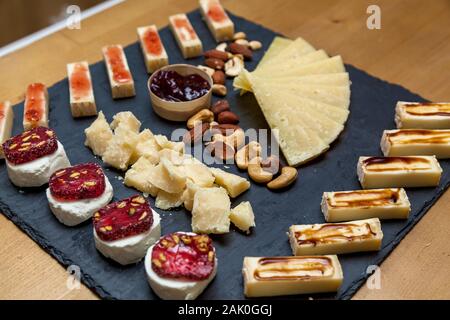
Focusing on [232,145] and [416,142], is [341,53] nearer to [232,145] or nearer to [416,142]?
[416,142]

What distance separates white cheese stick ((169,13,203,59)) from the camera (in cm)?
390

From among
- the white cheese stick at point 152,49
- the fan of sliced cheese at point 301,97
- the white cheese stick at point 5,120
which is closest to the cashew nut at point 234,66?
the fan of sliced cheese at point 301,97

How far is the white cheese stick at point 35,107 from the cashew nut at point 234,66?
3.54 ft

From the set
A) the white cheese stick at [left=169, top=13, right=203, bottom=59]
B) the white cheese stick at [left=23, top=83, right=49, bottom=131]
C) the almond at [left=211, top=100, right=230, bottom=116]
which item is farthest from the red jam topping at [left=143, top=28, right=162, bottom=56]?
the white cheese stick at [left=23, top=83, right=49, bottom=131]

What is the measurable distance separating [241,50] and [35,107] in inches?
51.7

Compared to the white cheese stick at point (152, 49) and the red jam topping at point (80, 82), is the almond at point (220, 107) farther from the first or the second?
the red jam topping at point (80, 82)

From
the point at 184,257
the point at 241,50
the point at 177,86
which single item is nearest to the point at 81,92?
the point at 177,86

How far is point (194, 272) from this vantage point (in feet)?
8.14

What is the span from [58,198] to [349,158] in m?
1.49

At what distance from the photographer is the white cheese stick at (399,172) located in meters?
3.02

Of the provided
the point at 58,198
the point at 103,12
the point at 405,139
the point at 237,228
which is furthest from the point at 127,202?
the point at 103,12

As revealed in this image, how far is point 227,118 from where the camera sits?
3410 mm

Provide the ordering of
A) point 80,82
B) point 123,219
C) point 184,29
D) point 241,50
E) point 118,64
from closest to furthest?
point 123,219 → point 80,82 → point 118,64 → point 241,50 → point 184,29

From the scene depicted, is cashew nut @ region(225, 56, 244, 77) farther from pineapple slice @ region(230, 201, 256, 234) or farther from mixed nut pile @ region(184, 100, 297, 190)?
pineapple slice @ region(230, 201, 256, 234)
